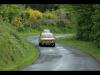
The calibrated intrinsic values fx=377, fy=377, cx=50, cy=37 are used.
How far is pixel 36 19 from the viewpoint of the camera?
1593 inches

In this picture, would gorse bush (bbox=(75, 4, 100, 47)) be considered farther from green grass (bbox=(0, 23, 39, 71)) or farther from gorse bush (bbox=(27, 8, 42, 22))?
green grass (bbox=(0, 23, 39, 71))

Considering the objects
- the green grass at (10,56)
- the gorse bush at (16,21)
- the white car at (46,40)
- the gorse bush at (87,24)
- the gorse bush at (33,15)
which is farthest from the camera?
the gorse bush at (33,15)

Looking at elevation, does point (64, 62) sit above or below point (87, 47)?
above

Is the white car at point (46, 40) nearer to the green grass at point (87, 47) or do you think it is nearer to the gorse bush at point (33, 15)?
the green grass at point (87, 47)

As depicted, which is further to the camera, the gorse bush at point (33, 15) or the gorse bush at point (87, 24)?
the gorse bush at point (33, 15)

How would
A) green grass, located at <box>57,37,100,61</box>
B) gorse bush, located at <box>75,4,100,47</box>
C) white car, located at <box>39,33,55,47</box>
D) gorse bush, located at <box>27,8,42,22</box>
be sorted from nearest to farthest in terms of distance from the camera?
green grass, located at <box>57,37,100,61</box>, gorse bush, located at <box>75,4,100,47</box>, white car, located at <box>39,33,55,47</box>, gorse bush, located at <box>27,8,42,22</box>

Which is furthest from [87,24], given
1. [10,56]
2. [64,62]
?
[10,56]

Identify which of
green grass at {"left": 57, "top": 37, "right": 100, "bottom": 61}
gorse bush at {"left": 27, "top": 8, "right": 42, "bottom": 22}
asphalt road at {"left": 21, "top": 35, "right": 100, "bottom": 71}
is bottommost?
green grass at {"left": 57, "top": 37, "right": 100, "bottom": 61}

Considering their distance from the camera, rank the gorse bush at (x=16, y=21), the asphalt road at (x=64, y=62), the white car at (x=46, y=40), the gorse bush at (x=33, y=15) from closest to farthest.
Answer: the asphalt road at (x=64, y=62), the gorse bush at (x=16, y=21), the white car at (x=46, y=40), the gorse bush at (x=33, y=15)

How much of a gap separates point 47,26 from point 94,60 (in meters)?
16.9

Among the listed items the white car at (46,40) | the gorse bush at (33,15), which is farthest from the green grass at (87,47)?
the gorse bush at (33,15)

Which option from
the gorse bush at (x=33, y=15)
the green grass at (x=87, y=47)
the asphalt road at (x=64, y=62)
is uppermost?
the gorse bush at (x=33, y=15)

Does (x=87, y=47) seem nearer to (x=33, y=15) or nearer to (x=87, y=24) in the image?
(x=87, y=24)

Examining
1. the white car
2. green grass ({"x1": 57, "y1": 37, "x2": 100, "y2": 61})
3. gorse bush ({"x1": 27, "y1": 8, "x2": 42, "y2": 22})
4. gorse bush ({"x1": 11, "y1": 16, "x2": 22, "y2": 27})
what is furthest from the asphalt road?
gorse bush ({"x1": 27, "y1": 8, "x2": 42, "y2": 22})
